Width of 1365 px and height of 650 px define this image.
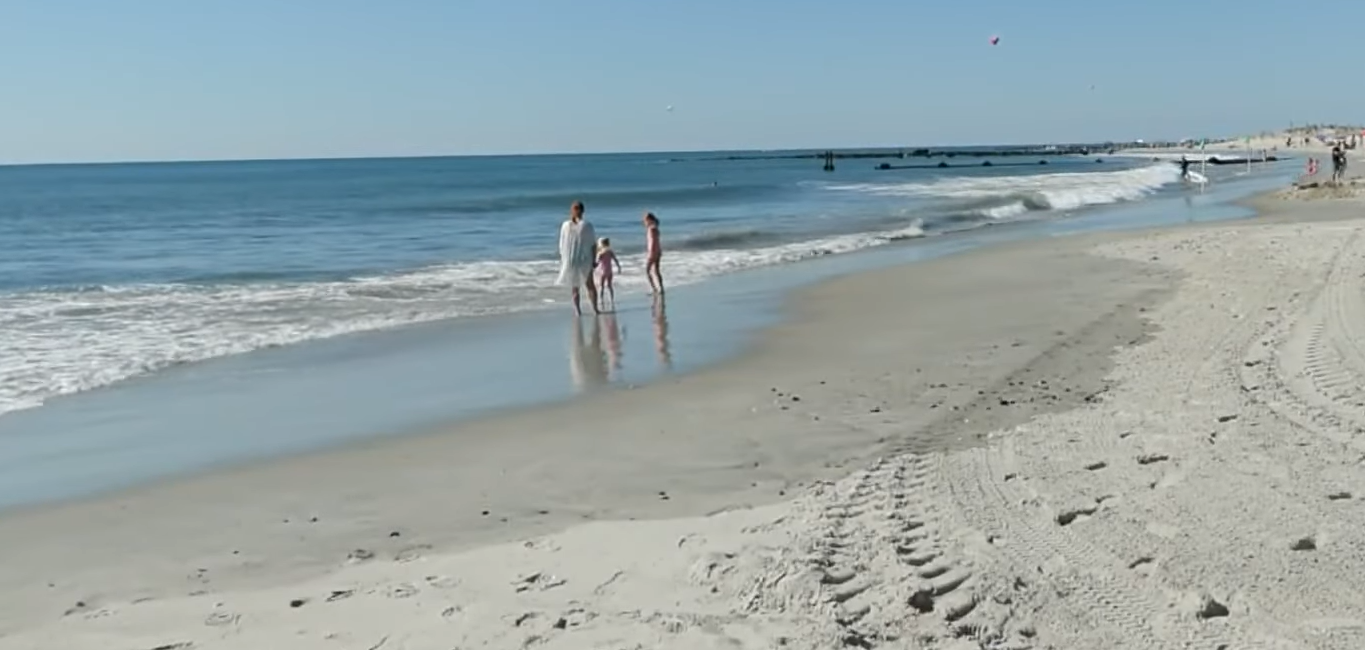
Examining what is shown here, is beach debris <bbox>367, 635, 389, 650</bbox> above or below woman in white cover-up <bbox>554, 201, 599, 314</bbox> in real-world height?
below

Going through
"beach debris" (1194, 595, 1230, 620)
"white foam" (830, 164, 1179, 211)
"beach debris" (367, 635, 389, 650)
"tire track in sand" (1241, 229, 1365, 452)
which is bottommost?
"white foam" (830, 164, 1179, 211)

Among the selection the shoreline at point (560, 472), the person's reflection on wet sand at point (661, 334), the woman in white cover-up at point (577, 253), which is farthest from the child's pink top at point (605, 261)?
the shoreline at point (560, 472)

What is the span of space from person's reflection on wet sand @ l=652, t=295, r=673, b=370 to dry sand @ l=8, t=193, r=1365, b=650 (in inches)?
43.0

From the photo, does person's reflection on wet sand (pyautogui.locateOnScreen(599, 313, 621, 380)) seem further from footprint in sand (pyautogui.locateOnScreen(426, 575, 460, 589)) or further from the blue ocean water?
footprint in sand (pyautogui.locateOnScreen(426, 575, 460, 589))

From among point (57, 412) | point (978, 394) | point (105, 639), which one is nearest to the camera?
point (105, 639)

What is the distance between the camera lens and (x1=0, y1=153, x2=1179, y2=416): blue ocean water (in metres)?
13.4

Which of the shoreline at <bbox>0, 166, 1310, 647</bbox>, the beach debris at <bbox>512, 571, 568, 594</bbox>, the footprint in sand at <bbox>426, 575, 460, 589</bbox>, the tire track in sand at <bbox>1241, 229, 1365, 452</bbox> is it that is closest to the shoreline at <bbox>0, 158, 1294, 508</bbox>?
the shoreline at <bbox>0, 166, 1310, 647</bbox>

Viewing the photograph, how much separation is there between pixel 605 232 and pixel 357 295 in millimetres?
16851

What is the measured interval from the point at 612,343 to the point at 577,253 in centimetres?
244

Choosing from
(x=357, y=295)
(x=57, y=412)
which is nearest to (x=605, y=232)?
(x=357, y=295)

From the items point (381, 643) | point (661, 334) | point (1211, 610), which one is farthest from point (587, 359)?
point (1211, 610)

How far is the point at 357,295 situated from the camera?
1753 centimetres

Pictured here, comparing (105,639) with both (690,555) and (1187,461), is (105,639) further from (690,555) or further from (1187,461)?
(1187,461)

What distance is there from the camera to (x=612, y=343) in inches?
488
